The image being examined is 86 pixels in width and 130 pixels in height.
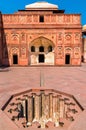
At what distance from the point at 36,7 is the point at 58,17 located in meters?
3.81

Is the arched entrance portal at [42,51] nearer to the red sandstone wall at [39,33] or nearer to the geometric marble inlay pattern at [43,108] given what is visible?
the red sandstone wall at [39,33]

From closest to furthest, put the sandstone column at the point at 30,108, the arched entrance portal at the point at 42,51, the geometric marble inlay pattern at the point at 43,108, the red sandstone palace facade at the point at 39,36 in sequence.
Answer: the geometric marble inlay pattern at the point at 43,108, the sandstone column at the point at 30,108, the red sandstone palace facade at the point at 39,36, the arched entrance portal at the point at 42,51

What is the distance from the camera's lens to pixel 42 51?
19516 mm

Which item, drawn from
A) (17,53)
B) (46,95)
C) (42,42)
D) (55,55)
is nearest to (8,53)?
(17,53)

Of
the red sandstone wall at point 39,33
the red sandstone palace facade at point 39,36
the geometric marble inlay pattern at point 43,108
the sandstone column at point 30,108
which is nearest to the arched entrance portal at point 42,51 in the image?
the red sandstone palace facade at point 39,36

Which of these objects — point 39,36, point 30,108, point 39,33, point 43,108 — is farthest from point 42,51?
point 30,108

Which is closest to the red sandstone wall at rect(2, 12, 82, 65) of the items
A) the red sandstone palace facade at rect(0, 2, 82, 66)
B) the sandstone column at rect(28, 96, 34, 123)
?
the red sandstone palace facade at rect(0, 2, 82, 66)

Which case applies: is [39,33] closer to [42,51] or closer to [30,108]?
[42,51]

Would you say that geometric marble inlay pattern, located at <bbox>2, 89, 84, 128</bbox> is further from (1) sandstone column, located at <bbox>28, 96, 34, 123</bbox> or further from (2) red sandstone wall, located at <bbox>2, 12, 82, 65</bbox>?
(2) red sandstone wall, located at <bbox>2, 12, 82, 65</bbox>

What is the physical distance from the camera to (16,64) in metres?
18.8

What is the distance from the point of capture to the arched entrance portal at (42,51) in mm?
18953

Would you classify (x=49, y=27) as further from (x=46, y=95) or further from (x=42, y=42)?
(x=46, y=95)

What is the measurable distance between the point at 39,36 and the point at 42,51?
181cm

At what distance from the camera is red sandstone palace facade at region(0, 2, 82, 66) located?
18.4m
